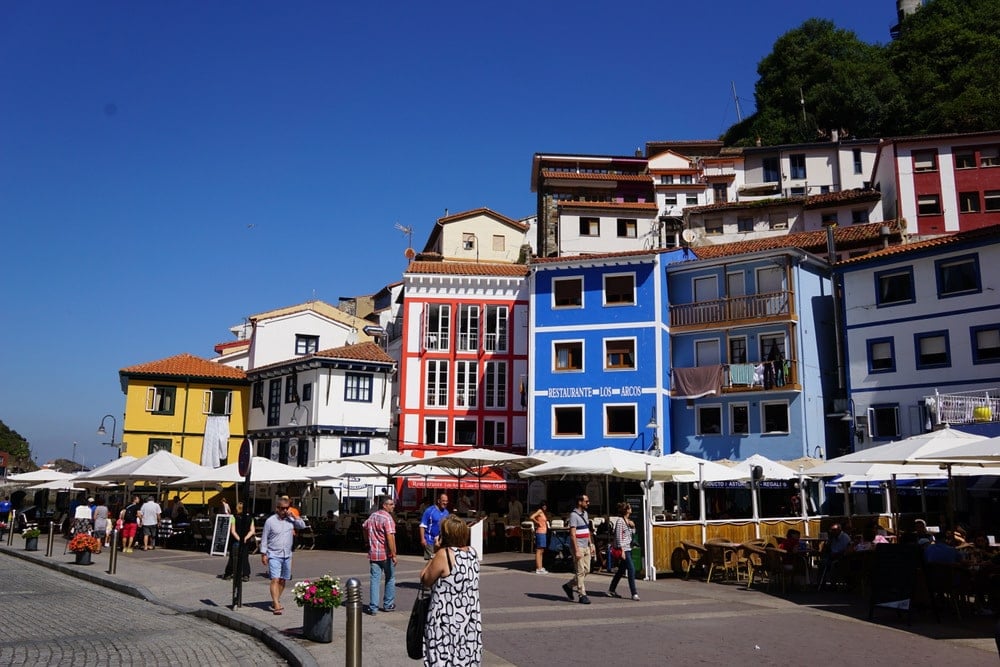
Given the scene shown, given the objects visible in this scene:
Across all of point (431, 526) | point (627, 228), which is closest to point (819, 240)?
point (627, 228)

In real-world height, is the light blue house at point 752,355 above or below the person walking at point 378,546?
above

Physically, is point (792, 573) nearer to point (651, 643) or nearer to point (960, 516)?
point (651, 643)

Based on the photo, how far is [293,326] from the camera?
49.6 m

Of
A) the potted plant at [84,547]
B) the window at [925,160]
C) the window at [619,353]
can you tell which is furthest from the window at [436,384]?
the window at [925,160]

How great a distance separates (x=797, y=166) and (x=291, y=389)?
137ft

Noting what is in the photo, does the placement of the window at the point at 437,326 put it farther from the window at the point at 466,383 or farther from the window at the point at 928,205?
the window at the point at 928,205

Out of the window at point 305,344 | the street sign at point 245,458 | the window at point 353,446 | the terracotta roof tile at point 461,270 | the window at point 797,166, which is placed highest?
the window at point 797,166

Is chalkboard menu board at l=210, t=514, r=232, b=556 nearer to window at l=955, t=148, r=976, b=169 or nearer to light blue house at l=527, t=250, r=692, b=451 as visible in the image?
light blue house at l=527, t=250, r=692, b=451

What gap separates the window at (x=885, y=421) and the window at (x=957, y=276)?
472 centimetres

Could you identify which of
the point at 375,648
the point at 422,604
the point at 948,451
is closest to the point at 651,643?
the point at 375,648

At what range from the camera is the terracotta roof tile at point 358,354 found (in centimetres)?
4172

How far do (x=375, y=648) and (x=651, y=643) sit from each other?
357cm

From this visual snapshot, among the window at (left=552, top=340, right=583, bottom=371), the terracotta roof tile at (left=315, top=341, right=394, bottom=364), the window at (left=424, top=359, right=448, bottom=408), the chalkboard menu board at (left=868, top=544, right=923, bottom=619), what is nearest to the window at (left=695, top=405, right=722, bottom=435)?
the window at (left=552, top=340, right=583, bottom=371)

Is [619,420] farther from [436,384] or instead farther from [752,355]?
[436,384]
